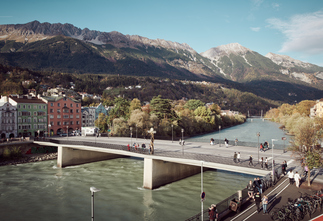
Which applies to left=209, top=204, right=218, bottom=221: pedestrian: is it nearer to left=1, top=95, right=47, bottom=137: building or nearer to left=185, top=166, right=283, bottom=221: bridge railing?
left=185, top=166, right=283, bottom=221: bridge railing

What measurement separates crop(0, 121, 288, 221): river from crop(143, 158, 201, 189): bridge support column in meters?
0.79

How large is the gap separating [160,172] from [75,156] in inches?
805

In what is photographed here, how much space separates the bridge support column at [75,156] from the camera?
40875 mm

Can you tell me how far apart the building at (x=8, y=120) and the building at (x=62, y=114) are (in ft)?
30.4

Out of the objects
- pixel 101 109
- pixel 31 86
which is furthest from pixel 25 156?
pixel 31 86

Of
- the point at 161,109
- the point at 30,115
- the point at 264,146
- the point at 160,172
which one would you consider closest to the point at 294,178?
the point at 160,172

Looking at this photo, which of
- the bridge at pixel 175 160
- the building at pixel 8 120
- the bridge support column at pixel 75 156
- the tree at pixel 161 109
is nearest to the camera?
the bridge at pixel 175 160

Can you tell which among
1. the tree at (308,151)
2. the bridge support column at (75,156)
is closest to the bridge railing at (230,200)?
the tree at (308,151)

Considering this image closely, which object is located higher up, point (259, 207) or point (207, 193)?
point (259, 207)

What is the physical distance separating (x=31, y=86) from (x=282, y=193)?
15326 centimetres

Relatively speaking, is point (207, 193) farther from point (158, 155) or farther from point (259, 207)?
point (259, 207)

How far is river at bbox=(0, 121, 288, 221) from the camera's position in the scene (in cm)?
2190

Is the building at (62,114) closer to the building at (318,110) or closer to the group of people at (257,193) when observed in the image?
the group of people at (257,193)

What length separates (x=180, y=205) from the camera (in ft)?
76.0
